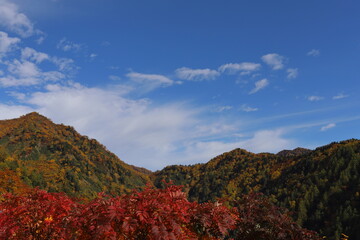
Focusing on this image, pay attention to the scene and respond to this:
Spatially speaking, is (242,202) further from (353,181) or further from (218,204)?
(353,181)

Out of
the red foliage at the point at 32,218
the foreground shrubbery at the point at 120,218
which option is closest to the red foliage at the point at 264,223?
the foreground shrubbery at the point at 120,218

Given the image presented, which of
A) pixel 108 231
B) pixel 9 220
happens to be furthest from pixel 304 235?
pixel 9 220

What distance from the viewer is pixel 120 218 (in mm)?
5492

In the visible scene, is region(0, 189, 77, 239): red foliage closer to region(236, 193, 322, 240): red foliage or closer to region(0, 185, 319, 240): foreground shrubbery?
region(0, 185, 319, 240): foreground shrubbery

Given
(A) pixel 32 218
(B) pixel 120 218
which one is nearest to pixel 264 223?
(B) pixel 120 218

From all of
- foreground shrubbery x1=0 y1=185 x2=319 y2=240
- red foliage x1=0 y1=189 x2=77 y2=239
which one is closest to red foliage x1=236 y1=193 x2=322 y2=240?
foreground shrubbery x1=0 y1=185 x2=319 y2=240

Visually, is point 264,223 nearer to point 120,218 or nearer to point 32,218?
point 120,218

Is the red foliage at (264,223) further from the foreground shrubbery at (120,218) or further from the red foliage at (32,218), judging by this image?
the red foliage at (32,218)

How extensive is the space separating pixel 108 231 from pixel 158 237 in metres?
0.99

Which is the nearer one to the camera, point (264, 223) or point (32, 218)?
point (32, 218)

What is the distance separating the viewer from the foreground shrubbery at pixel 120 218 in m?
5.50

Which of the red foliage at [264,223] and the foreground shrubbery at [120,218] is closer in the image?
the foreground shrubbery at [120,218]

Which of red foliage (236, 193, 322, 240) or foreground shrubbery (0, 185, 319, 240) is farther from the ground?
foreground shrubbery (0, 185, 319, 240)

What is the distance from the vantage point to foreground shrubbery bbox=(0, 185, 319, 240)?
5500 millimetres
